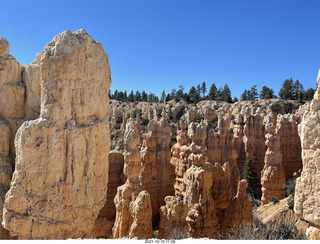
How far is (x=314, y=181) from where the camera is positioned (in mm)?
6012

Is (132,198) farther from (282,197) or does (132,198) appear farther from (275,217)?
(282,197)

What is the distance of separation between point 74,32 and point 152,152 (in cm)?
1305

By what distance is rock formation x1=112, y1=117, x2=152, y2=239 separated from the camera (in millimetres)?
11016

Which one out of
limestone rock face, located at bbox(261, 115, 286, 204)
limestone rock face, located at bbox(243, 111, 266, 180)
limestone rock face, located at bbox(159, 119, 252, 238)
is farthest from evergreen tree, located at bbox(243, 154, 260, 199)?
limestone rock face, located at bbox(159, 119, 252, 238)

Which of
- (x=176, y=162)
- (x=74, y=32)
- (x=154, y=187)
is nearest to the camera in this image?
(x=74, y=32)

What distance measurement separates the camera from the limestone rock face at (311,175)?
19.5 ft

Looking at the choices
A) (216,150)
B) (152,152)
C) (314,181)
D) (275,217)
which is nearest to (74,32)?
(314,181)

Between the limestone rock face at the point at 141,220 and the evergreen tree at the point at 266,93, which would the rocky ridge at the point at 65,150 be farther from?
the evergreen tree at the point at 266,93

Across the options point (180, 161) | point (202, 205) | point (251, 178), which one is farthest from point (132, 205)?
point (251, 178)

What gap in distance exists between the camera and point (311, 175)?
6090 millimetres

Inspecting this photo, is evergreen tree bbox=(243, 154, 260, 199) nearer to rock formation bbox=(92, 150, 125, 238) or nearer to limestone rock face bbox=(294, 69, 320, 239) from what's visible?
rock formation bbox=(92, 150, 125, 238)

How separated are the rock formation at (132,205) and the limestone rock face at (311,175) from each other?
638cm

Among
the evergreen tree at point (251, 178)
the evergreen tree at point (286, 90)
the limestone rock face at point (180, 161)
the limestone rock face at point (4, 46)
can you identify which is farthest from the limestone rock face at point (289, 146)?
the evergreen tree at point (286, 90)

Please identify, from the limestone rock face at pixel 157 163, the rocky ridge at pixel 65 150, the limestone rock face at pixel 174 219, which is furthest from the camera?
the limestone rock face at pixel 157 163
